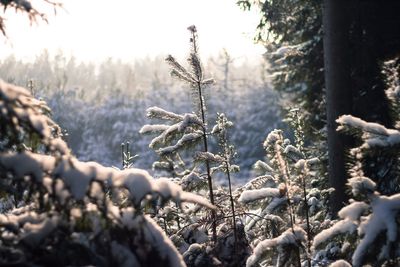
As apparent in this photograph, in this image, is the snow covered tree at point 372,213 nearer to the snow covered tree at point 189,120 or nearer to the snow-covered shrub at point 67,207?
the snow-covered shrub at point 67,207

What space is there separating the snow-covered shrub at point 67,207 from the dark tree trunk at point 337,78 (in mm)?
5397

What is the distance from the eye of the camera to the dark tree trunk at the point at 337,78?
292 inches

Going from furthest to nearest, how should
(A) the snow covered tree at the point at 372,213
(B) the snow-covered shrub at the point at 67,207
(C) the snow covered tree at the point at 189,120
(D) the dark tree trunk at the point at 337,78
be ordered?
(D) the dark tree trunk at the point at 337,78
(C) the snow covered tree at the point at 189,120
(A) the snow covered tree at the point at 372,213
(B) the snow-covered shrub at the point at 67,207

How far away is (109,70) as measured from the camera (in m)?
81.5

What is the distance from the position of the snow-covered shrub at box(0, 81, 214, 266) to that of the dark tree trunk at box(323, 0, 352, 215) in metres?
5.40

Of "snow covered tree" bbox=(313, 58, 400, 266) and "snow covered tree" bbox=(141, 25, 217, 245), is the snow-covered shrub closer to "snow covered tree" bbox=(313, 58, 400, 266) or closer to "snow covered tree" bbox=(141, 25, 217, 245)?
"snow covered tree" bbox=(313, 58, 400, 266)

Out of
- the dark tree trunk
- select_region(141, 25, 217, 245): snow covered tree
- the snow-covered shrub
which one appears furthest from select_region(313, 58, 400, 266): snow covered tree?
the dark tree trunk

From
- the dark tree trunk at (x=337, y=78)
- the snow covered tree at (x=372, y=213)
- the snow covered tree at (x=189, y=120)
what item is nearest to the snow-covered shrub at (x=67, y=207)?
the snow covered tree at (x=372, y=213)

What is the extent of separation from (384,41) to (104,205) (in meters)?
7.55

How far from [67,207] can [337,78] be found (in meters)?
6.01

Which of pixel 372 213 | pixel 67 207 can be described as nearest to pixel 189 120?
pixel 372 213

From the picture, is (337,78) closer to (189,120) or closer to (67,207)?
(189,120)

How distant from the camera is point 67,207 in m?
2.18

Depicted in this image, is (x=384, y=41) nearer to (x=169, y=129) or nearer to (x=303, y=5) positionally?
(x=303, y=5)
